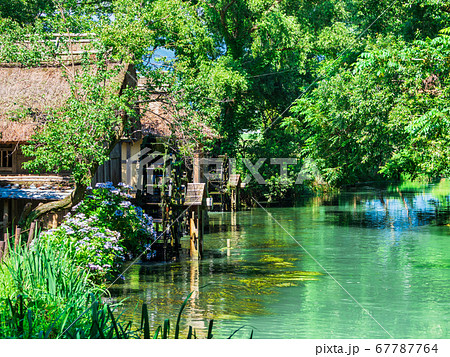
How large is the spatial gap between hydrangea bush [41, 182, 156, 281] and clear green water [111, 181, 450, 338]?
0.70 meters

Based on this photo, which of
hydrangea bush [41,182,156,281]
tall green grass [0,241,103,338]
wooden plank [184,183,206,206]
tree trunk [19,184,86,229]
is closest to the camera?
tall green grass [0,241,103,338]

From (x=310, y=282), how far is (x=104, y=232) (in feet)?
15.4

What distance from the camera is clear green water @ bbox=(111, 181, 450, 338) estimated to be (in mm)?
10008

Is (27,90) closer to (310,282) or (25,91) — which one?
(25,91)

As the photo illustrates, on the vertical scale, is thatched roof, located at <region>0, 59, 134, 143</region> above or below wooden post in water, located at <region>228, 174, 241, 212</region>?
above

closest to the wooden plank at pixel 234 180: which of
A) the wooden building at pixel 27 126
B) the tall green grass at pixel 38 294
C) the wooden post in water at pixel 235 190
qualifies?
the wooden post in water at pixel 235 190

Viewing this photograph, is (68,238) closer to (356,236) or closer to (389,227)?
(356,236)

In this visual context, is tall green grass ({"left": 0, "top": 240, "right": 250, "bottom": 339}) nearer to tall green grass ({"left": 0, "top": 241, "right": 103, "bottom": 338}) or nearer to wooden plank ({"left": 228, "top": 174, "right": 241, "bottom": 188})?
tall green grass ({"left": 0, "top": 241, "right": 103, "bottom": 338})

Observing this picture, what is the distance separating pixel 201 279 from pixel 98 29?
738 cm

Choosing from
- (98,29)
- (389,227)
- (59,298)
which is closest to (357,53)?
(389,227)

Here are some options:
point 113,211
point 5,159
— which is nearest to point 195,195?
point 113,211

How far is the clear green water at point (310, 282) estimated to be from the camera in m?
10.0

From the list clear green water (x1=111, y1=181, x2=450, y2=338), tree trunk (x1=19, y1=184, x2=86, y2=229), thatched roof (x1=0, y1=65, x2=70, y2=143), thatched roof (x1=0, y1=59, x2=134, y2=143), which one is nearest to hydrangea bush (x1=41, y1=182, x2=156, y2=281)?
tree trunk (x1=19, y1=184, x2=86, y2=229)

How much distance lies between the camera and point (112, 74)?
1402 cm
